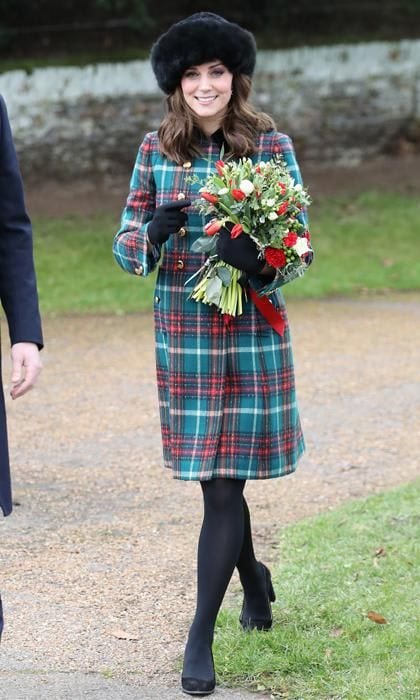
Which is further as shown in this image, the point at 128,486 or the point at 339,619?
the point at 128,486

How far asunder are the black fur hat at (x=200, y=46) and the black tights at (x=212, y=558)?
4.44ft

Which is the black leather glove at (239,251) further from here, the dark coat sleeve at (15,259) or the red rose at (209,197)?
the dark coat sleeve at (15,259)

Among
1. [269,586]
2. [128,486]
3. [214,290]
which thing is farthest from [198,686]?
[128,486]

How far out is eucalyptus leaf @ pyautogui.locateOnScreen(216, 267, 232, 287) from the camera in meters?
3.82

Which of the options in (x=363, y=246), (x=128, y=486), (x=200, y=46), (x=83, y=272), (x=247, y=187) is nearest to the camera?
(x=247, y=187)

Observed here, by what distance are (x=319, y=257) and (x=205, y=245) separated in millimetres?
8966

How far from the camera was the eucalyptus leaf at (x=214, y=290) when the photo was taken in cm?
383

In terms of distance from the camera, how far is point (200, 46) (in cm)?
391

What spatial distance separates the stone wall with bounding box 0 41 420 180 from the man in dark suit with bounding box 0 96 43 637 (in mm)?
10539

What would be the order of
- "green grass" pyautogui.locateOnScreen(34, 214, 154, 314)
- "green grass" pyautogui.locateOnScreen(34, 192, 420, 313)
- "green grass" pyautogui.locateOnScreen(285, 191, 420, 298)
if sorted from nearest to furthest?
"green grass" pyautogui.locateOnScreen(34, 214, 154, 314), "green grass" pyautogui.locateOnScreen(34, 192, 420, 313), "green grass" pyautogui.locateOnScreen(285, 191, 420, 298)

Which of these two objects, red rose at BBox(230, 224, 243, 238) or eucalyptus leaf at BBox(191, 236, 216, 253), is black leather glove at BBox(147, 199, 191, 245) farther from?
red rose at BBox(230, 224, 243, 238)

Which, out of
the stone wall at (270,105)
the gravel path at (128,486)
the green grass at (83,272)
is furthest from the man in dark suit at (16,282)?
the stone wall at (270,105)

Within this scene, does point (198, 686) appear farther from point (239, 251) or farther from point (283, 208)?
point (283, 208)

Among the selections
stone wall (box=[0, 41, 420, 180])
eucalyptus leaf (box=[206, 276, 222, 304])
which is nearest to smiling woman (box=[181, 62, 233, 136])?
eucalyptus leaf (box=[206, 276, 222, 304])
